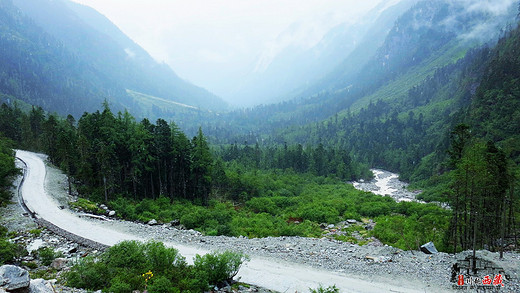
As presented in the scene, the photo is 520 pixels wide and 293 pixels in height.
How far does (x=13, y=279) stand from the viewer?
11.2 meters

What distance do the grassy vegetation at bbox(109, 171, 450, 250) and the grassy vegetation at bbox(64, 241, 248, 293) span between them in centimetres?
1085

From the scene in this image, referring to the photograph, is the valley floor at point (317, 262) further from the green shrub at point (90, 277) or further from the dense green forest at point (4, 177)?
the dense green forest at point (4, 177)

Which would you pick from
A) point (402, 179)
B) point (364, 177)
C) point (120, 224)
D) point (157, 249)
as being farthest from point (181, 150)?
point (402, 179)

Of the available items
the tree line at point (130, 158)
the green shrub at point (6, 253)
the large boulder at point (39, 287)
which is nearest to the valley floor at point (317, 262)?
the green shrub at point (6, 253)

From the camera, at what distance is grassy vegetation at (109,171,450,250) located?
29125mm

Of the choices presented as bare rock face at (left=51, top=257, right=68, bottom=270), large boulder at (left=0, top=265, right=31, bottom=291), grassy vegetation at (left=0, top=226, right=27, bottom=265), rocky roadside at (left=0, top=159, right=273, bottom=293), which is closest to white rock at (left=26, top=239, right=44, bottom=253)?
rocky roadside at (left=0, top=159, right=273, bottom=293)

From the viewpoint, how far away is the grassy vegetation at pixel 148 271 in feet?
46.4

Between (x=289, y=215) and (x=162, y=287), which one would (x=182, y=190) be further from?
(x=162, y=287)

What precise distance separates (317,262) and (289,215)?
23586 mm

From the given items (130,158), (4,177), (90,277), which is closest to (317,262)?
(90,277)

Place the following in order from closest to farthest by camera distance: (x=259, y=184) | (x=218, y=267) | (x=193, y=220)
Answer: (x=218, y=267)
(x=193, y=220)
(x=259, y=184)

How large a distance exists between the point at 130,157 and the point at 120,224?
1554 centimetres

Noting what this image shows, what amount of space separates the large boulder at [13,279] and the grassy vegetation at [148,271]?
10.8ft

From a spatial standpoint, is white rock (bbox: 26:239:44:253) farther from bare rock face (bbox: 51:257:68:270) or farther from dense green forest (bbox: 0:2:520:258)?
dense green forest (bbox: 0:2:520:258)
